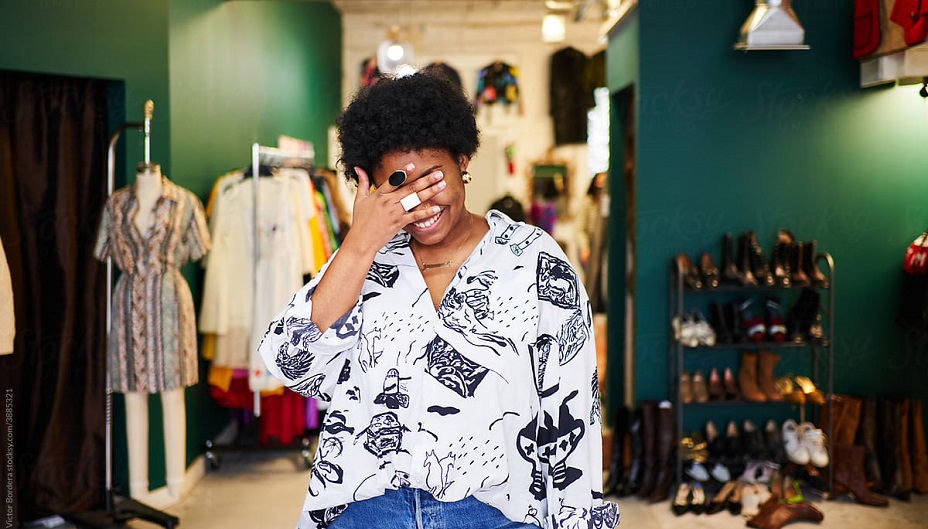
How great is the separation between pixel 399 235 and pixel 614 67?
371 centimetres

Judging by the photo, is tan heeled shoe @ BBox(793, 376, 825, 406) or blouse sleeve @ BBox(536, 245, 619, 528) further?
tan heeled shoe @ BBox(793, 376, 825, 406)

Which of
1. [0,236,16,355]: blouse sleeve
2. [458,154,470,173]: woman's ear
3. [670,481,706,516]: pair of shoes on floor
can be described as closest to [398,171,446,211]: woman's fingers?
[458,154,470,173]: woman's ear

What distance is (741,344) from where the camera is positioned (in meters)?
4.11

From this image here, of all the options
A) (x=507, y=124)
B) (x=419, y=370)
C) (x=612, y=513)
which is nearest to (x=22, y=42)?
(x=419, y=370)

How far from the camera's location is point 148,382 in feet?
12.3

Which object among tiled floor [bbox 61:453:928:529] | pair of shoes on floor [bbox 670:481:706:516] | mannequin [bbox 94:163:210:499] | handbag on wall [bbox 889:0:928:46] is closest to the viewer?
handbag on wall [bbox 889:0:928:46]

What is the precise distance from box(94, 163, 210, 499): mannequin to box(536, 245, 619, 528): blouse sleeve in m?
2.65

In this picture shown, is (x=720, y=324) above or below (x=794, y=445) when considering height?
above

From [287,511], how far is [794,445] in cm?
233

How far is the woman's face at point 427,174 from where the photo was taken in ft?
4.93

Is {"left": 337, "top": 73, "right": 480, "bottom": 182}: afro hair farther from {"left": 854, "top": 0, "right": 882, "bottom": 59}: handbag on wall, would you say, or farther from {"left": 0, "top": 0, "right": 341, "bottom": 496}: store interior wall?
{"left": 854, "top": 0, "right": 882, "bottom": 59}: handbag on wall

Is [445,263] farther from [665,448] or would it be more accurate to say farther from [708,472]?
[708,472]

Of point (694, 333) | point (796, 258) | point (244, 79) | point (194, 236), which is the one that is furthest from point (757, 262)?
point (244, 79)

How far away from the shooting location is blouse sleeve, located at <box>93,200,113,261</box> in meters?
3.71
